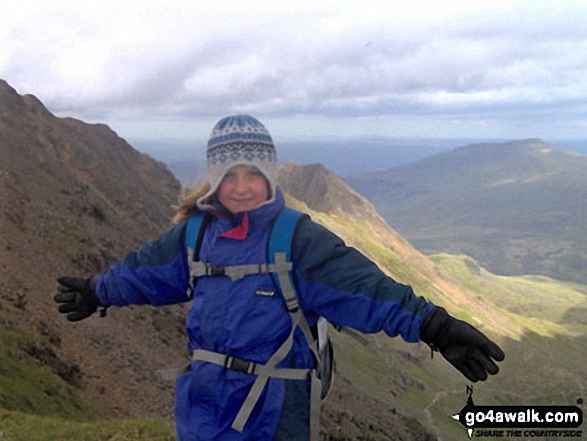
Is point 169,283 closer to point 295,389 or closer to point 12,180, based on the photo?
point 295,389

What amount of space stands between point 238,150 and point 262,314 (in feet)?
5.80

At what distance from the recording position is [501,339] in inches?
5231

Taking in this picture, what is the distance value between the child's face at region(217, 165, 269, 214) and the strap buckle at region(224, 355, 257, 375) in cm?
155

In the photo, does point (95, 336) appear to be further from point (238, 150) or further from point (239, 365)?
point (238, 150)

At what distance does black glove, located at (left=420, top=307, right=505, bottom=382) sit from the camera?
5.19 metres

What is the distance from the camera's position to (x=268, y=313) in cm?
541

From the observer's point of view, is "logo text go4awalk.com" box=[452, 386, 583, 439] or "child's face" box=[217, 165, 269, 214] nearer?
"child's face" box=[217, 165, 269, 214]

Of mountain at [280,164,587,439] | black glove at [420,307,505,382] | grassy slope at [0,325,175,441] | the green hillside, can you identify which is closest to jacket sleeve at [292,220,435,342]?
black glove at [420,307,505,382]

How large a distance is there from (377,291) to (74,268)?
30040mm

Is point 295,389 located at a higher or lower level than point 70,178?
lower

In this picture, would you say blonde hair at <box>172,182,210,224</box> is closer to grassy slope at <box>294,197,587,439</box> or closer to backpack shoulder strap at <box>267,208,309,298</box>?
backpack shoulder strap at <box>267,208,309,298</box>

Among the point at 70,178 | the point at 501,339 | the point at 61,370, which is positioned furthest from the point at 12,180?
the point at 501,339

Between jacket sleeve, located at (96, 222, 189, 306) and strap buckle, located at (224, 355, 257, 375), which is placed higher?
jacket sleeve, located at (96, 222, 189, 306)

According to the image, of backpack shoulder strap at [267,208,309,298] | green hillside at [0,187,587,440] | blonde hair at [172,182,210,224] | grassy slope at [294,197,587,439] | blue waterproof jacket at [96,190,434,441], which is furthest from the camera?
grassy slope at [294,197,587,439]
